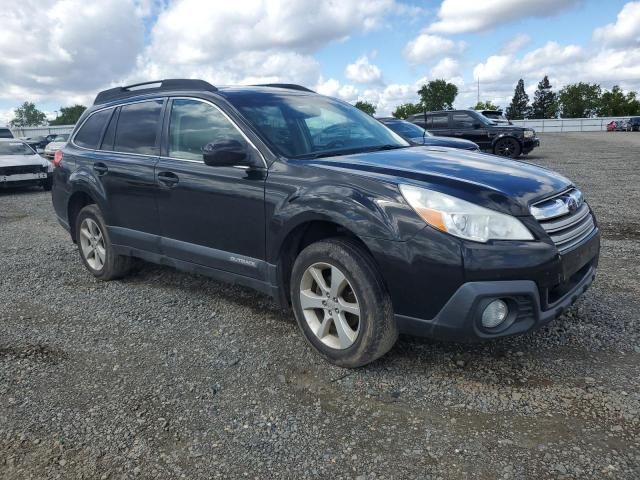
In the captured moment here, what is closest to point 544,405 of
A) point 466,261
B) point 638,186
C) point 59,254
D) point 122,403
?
point 466,261

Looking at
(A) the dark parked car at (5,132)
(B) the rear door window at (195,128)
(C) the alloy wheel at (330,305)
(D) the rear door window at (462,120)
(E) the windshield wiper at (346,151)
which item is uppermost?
(A) the dark parked car at (5,132)

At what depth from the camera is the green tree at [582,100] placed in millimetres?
91519

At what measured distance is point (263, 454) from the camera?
2.46 metres

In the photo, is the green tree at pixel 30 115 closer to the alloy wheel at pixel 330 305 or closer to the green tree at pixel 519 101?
the green tree at pixel 519 101

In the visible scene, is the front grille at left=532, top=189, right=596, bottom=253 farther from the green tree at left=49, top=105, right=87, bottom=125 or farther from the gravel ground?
the green tree at left=49, top=105, right=87, bottom=125

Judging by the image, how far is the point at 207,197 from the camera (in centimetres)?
381

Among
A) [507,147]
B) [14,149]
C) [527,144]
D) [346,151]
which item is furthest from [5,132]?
[346,151]

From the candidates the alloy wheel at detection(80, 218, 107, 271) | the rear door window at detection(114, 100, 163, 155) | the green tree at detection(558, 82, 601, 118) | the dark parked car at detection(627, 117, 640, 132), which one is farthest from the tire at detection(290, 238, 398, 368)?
the green tree at detection(558, 82, 601, 118)

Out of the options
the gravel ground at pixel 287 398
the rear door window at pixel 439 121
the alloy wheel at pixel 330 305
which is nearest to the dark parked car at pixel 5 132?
the rear door window at pixel 439 121

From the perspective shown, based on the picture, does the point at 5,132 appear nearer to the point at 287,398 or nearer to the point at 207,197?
the point at 207,197

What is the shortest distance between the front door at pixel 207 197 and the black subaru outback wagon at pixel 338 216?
0.04ft

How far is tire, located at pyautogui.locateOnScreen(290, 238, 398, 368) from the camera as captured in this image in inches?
117

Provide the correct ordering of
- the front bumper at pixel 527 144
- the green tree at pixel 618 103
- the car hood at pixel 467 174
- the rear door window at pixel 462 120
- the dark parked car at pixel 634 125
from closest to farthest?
the car hood at pixel 467 174 < the front bumper at pixel 527 144 < the rear door window at pixel 462 120 < the dark parked car at pixel 634 125 < the green tree at pixel 618 103

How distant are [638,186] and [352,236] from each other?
9.10 metres
